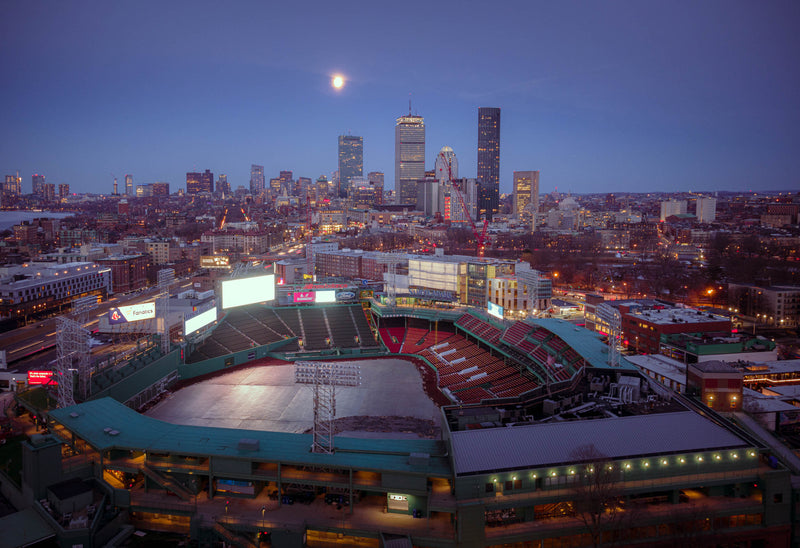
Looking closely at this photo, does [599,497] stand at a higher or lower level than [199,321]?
lower

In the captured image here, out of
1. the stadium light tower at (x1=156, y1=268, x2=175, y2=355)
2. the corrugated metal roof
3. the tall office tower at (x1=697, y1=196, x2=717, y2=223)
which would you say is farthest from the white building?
the tall office tower at (x1=697, y1=196, x2=717, y2=223)

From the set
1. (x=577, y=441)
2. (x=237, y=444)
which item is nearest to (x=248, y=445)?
(x=237, y=444)

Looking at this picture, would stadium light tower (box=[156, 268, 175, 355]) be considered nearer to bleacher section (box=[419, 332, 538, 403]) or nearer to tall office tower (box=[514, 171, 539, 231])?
bleacher section (box=[419, 332, 538, 403])

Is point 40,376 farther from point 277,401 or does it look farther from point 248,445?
point 248,445

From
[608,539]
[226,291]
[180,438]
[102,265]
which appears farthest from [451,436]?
[102,265]

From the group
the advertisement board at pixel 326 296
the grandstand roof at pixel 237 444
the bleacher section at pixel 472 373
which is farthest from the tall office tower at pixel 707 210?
the grandstand roof at pixel 237 444

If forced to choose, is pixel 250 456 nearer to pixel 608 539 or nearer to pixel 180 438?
pixel 180 438
